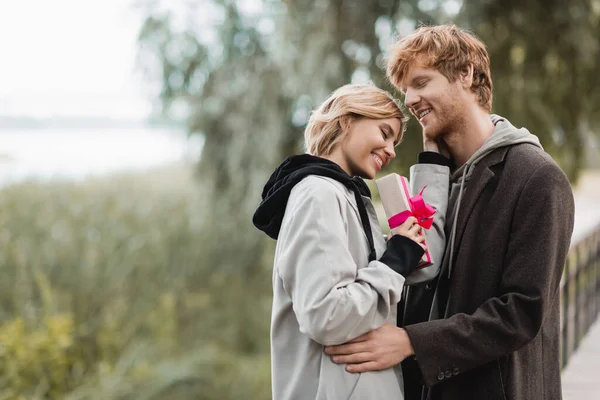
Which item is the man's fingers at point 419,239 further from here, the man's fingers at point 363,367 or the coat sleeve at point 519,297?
the man's fingers at point 363,367

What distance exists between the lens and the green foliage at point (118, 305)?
4.58 meters

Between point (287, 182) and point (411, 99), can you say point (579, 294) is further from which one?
point (287, 182)

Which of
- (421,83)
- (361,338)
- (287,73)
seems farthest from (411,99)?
(287,73)

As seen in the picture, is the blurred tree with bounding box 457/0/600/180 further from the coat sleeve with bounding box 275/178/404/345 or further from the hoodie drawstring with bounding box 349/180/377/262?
the coat sleeve with bounding box 275/178/404/345

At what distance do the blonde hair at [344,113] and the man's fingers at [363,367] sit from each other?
511 mm

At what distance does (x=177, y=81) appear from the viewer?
5391 mm

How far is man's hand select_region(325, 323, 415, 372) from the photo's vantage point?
1511mm

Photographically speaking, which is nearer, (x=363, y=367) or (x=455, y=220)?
(x=363, y=367)

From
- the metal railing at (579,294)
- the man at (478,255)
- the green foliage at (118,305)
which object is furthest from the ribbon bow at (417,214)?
the green foliage at (118,305)

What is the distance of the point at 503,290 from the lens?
1.59m

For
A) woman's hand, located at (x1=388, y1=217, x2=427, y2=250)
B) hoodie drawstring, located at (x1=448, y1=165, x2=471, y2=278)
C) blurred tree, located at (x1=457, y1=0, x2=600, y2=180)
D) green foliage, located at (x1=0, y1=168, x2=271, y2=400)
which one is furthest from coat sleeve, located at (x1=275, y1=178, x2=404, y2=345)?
green foliage, located at (x1=0, y1=168, x2=271, y2=400)

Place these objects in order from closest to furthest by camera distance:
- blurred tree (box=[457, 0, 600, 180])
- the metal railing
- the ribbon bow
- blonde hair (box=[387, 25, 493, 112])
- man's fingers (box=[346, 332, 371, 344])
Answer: man's fingers (box=[346, 332, 371, 344]) < the ribbon bow < blonde hair (box=[387, 25, 493, 112]) < the metal railing < blurred tree (box=[457, 0, 600, 180])

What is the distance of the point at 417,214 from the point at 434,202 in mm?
176

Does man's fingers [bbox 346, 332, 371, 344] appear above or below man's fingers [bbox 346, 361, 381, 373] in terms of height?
above
